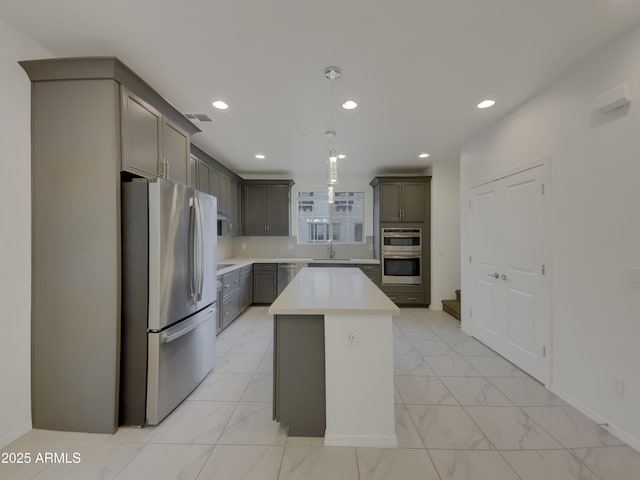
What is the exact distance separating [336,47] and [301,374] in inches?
87.1

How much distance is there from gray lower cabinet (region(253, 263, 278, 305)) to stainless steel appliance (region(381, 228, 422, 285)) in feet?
6.60

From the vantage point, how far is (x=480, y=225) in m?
3.25

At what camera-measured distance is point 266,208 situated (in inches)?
207

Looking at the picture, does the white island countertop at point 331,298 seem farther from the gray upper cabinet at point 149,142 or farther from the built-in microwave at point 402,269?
the built-in microwave at point 402,269

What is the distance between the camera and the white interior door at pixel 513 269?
2.41m

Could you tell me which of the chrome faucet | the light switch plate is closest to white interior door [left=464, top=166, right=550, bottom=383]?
the light switch plate

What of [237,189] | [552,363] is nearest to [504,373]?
[552,363]

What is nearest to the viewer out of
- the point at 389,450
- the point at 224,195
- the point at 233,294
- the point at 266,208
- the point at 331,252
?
the point at 389,450

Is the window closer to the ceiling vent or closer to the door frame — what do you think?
the ceiling vent

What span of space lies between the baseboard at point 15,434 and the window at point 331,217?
4.32 metres

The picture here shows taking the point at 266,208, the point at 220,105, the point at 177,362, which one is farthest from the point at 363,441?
the point at 266,208

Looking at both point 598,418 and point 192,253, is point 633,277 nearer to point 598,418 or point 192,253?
point 598,418

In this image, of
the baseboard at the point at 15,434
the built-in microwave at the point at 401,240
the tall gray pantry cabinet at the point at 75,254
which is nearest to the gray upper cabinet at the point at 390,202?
the built-in microwave at the point at 401,240

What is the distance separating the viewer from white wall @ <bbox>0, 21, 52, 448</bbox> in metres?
1.64
